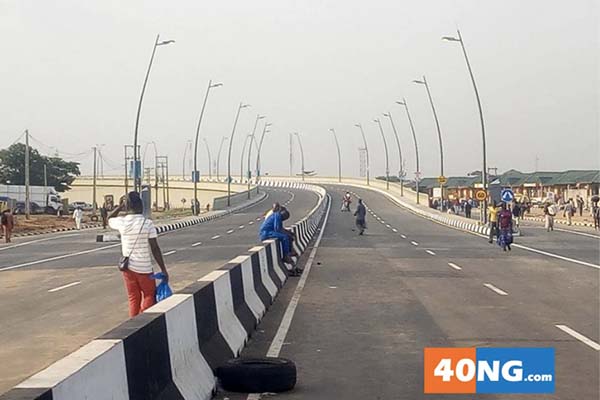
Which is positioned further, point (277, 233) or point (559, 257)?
point (559, 257)

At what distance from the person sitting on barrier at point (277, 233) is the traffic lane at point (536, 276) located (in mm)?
4342

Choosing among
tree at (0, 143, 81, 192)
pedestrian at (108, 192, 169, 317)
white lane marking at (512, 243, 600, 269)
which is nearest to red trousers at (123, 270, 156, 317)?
pedestrian at (108, 192, 169, 317)

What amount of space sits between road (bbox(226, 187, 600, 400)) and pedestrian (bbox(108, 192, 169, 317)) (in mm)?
1393

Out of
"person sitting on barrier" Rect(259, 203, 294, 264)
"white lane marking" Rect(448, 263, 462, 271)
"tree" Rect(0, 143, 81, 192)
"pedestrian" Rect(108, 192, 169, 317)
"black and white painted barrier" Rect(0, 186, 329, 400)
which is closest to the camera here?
"black and white painted barrier" Rect(0, 186, 329, 400)

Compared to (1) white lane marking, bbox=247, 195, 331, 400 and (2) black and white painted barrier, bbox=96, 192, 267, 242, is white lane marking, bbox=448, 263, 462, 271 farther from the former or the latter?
(2) black and white painted barrier, bbox=96, 192, 267, 242

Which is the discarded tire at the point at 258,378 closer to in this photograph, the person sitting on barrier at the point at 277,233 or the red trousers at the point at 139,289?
the red trousers at the point at 139,289

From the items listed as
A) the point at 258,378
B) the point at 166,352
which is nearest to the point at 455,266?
the point at 258,378

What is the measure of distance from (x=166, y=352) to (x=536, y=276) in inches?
620

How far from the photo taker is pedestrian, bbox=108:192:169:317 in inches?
446

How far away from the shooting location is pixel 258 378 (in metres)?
8.81

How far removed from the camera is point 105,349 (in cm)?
610

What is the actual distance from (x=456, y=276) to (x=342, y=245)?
14.4m

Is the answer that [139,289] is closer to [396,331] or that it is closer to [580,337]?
[396,331]

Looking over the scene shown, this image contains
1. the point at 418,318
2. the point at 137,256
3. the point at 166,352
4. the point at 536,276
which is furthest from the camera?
the point at 536,276
